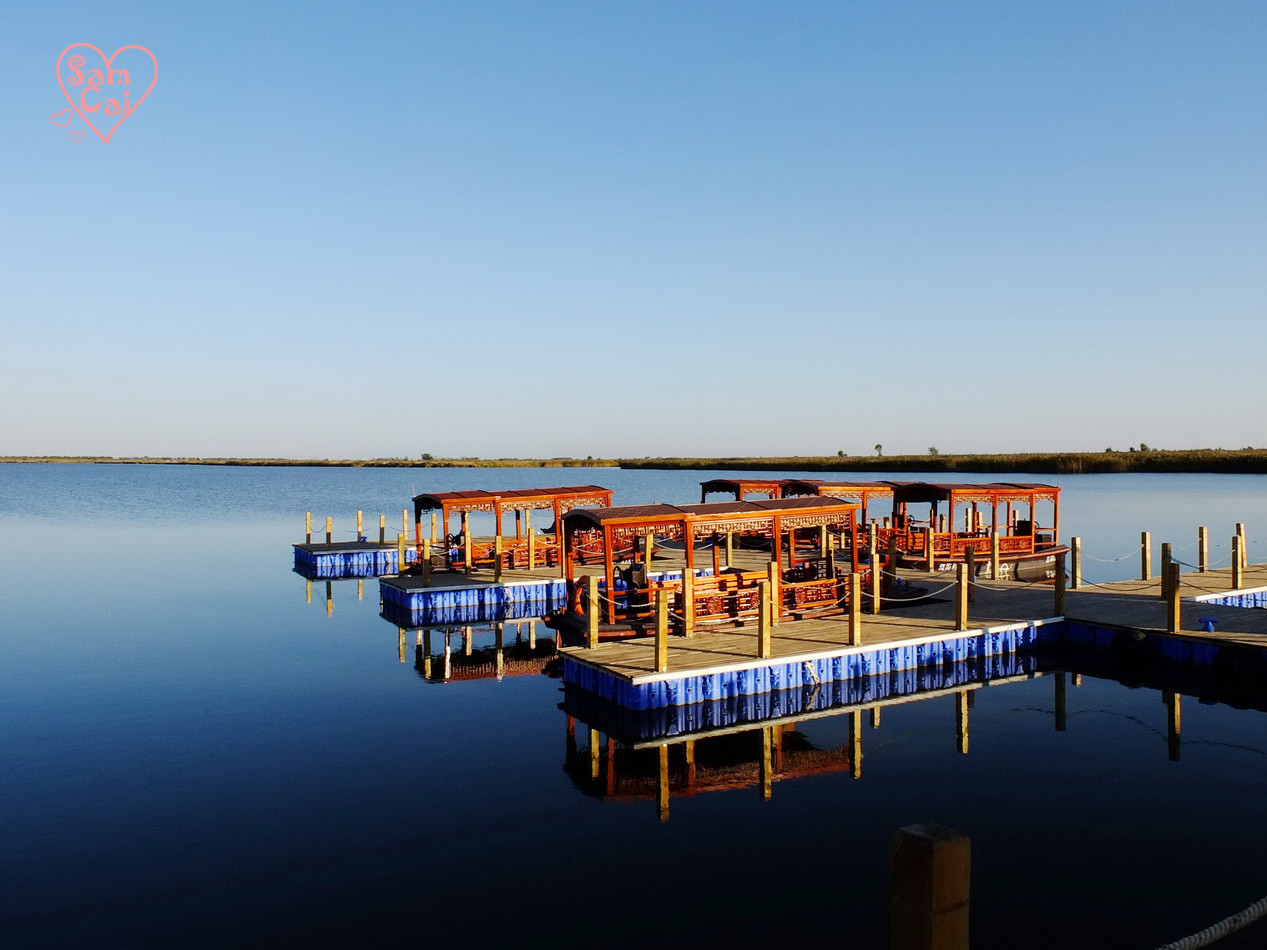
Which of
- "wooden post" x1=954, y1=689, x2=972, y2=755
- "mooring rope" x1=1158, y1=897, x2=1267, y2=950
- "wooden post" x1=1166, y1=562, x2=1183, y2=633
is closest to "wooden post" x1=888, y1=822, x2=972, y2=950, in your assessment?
"mooring rope" x1=1158, y1=897, x2=1267, y2=950

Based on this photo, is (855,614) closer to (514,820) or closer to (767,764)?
(767,764)

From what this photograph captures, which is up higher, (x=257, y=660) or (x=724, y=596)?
(x=724, y=596)

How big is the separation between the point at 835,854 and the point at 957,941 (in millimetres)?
8641

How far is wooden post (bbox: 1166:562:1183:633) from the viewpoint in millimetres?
19953

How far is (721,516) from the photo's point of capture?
A: 2225 cm

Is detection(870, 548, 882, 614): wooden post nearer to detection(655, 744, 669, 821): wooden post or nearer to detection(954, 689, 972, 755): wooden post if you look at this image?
detection(954, 689, 972, 755): wooden post

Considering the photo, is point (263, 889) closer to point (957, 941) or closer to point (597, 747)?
point (597, 747)

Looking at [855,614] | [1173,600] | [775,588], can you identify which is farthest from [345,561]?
[1173,600]

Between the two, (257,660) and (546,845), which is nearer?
(546,845)

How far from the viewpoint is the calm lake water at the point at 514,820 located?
10.1 metres

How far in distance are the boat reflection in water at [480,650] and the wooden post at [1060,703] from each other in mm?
11349

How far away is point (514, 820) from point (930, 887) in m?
10.3

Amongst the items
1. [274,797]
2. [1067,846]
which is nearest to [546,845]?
[274,797]

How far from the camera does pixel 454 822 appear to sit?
12.9 m
